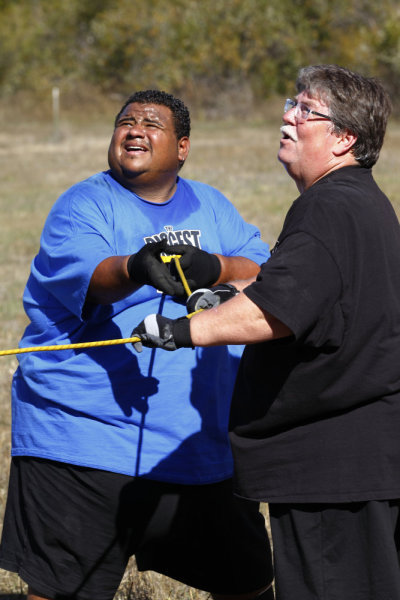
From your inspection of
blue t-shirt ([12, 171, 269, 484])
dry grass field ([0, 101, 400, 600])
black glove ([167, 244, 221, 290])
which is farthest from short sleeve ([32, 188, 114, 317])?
dry grass field ([0, 101, 400, 600])

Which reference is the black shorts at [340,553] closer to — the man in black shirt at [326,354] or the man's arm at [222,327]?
the man in black shirt at [326,354]

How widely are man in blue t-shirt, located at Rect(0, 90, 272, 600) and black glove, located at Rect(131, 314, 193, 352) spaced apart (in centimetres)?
36

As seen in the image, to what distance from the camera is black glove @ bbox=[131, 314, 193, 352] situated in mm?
2406

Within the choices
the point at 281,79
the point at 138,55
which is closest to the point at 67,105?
the point at 138,55

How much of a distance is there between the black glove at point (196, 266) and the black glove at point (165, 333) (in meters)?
0.33

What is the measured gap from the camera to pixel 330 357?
237 cm

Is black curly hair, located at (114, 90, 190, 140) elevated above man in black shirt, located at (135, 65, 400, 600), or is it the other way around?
black curly hair, located at (114, 90, 190, 140)

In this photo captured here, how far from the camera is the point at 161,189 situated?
10.4ft

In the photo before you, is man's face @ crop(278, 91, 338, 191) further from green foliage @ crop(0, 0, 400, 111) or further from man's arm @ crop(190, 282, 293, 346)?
green foliage @ crop(0, 0, 400, 111)

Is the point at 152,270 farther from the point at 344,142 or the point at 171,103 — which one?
the point at 171,103

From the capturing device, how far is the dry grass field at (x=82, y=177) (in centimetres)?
527

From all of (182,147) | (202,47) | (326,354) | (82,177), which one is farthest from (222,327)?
(202,47)

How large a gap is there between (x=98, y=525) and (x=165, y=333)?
868 millimetres

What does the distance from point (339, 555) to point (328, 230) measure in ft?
2.90
